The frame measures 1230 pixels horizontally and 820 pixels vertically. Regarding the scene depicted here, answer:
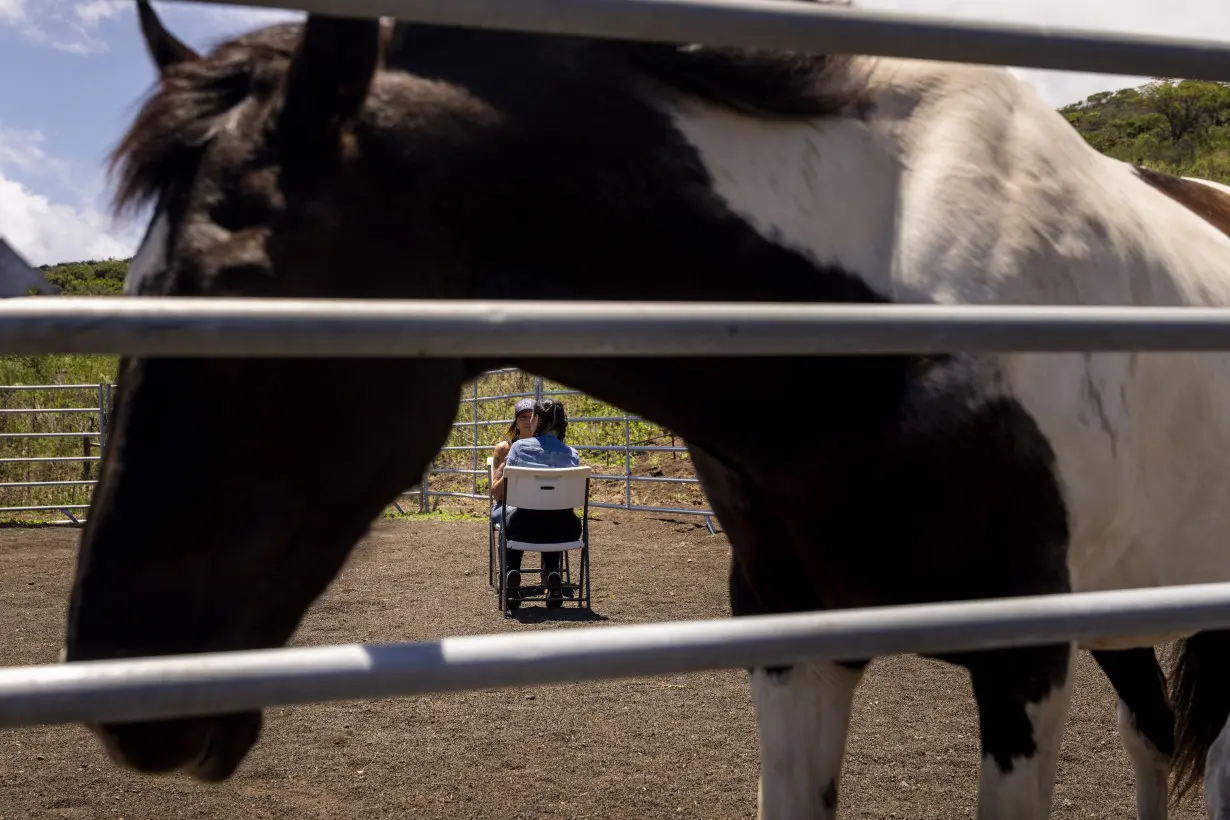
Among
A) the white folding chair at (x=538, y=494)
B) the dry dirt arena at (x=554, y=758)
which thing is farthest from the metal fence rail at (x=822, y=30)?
the white folding chair at (x=538, y=494)

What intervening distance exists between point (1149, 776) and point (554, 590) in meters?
4.54

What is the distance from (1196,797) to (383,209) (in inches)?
141

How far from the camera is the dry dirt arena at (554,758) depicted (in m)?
3.62

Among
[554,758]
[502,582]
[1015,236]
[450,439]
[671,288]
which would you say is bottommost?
[554,758]

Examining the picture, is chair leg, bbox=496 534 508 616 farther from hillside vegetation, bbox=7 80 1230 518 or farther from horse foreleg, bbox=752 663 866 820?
horse foreleg, bbox=752 663 866 820

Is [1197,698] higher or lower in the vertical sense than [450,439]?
lower

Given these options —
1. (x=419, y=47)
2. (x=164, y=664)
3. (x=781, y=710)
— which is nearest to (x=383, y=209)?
(x=419, y=47)

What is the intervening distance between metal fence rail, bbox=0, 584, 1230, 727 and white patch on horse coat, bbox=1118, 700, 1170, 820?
7.89 feet

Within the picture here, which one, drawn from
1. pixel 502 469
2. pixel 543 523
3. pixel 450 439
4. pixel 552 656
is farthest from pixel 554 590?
pixel 552 656

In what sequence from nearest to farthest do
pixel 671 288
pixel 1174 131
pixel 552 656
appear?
1. pixel 552 656
2. pixel 671 288
3. pixel 1174 131

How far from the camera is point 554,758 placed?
4.12 metres

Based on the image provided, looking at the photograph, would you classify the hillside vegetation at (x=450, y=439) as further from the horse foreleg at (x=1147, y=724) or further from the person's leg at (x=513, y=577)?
the horse foreleg at (x=1147, y=724)

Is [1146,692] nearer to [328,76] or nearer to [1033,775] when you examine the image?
[1033,775]

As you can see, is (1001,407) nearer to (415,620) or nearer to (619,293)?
(619,293)
